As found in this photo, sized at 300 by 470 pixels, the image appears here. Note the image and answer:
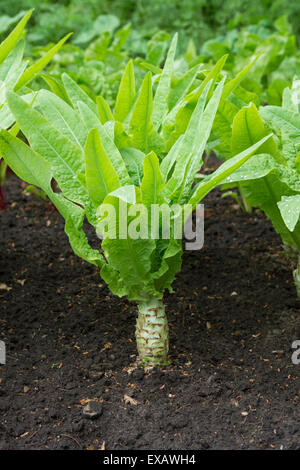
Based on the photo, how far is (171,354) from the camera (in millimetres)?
1828

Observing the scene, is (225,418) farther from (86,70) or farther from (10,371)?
(86,70)

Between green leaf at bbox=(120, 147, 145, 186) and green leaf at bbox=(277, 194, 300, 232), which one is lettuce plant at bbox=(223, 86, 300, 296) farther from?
green leaf at bbox=(120, 147, 145, 186)

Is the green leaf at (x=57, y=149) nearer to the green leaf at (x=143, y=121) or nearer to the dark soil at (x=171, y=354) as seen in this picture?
the green leaf at (x=143, y=121)

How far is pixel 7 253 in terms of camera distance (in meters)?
2.38

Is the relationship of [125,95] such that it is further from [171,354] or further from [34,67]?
[171,354]

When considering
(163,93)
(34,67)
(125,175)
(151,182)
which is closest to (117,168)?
(125,175)

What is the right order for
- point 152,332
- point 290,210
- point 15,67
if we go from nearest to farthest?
point 290,210
point 152,332
point 15,67

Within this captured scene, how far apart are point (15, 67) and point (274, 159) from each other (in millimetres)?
883

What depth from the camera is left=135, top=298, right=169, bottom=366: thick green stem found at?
5.60 feet

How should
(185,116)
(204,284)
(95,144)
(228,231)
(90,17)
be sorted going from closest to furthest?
1. (95,144)
2. (185,116)
3. (204,284)
4. (228,231)
5. (90,17)

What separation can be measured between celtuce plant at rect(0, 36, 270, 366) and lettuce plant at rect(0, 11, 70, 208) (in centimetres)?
11

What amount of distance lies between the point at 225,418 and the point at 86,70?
1.68m
